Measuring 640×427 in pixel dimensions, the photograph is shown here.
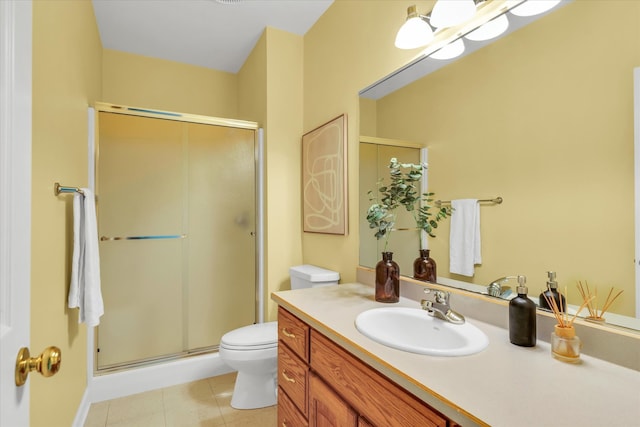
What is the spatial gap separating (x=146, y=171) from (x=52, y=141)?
106 cm

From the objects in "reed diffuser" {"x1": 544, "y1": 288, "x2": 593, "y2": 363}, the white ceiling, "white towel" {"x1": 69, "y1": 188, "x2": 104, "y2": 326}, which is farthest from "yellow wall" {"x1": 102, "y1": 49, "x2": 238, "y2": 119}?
"reed diffuser" {"x1": 544, "y1": 288, "x2": 593, "y2": 363}

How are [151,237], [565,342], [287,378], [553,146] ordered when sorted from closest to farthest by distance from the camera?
[565,342] < [553,146] < [287,378] < [151,237]

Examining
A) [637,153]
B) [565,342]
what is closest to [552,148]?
[637,153]

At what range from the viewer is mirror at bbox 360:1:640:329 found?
2.83ft

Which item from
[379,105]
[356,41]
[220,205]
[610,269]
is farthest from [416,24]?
[220,205]

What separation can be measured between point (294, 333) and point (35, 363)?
0.94m

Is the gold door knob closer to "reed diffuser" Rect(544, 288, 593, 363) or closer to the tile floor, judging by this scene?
"reed diffuser" Rect(544, 288, 593, 363)

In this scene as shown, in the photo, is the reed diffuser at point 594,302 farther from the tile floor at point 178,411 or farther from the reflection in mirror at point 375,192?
the tile floor at point 178,411

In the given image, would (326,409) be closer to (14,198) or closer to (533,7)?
(14,198)

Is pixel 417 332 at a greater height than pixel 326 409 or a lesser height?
greater

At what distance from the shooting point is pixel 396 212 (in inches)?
61.8

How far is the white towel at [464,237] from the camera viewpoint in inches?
49.2

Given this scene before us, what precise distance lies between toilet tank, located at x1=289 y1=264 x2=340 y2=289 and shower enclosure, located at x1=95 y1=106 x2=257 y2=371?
462 millimetres

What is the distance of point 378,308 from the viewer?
1369 mm
